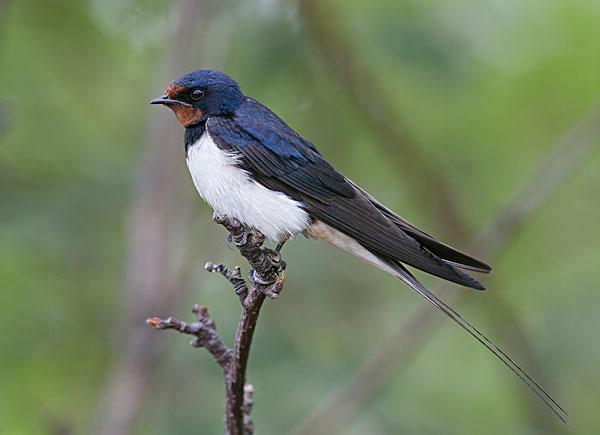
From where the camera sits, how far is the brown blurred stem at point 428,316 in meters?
3.54

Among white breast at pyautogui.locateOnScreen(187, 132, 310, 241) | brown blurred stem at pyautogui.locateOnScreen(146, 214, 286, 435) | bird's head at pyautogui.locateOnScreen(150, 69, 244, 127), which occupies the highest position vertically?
bird's head at pyautogui.locateOnScreen(150, 69, 244, 127)

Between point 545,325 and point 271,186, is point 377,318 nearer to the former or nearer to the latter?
point 545,325

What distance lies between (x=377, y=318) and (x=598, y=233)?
119cm

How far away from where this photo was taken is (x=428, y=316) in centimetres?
379

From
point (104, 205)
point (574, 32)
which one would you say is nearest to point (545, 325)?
point (574, 32)

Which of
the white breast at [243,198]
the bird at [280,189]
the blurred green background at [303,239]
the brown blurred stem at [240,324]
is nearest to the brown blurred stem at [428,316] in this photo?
the blurred green background at [303,239]

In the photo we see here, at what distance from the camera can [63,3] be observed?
15.0 feet

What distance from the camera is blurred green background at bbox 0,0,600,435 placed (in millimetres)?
3871

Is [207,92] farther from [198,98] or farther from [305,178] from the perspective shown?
[305,178]

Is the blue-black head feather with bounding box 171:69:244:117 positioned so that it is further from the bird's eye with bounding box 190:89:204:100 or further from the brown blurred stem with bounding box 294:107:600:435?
the brown blurred stem with bounding box 294:107:600:435

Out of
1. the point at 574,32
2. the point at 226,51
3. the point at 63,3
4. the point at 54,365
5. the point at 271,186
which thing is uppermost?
the point at 63,3

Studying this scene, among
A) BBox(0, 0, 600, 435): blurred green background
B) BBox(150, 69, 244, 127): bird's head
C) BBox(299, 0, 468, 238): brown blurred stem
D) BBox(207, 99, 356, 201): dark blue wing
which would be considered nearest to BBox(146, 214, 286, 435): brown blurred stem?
BBox(207, 99, 356, 201): dark blue wing

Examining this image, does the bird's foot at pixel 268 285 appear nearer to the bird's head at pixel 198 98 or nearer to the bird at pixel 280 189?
the bird at pixel 280 189

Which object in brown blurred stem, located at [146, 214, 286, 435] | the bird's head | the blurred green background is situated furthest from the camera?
the blurred green background
